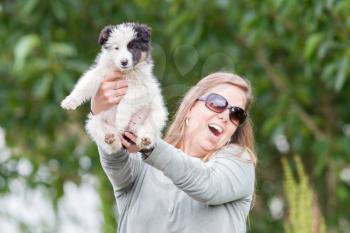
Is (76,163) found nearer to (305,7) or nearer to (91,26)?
(91,26)

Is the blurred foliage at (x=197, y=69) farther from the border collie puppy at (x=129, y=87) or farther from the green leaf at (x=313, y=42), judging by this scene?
the border collie puppy at (x=129, y=87)

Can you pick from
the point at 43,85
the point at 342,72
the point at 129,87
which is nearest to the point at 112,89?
the point at 129,87

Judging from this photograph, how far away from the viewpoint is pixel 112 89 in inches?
121

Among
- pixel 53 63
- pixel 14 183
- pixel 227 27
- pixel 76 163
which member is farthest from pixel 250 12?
pixel 14 183

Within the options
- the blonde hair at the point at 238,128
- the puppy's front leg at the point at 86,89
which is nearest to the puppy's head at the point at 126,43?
the puppy's front leg at the point at 86,89

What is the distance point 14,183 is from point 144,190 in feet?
18.8

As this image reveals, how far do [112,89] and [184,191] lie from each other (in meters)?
0.49

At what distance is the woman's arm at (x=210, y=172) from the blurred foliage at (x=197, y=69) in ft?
8.95

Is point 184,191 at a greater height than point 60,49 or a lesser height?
lesser

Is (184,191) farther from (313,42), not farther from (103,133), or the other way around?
(313,42)

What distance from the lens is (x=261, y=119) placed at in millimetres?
8352

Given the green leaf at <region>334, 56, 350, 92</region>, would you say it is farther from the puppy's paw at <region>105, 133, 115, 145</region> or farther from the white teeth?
the puppy's paw at <region>105, 133, 115, 145</region>

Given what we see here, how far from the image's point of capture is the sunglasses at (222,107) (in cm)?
357

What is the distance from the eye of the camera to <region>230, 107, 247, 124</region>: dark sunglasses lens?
11.7 ft
